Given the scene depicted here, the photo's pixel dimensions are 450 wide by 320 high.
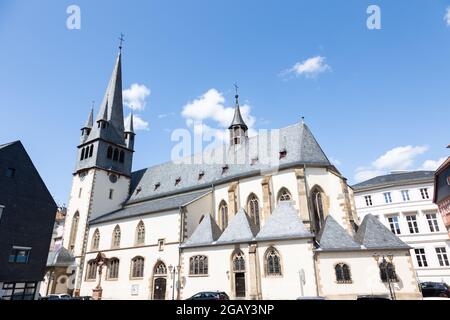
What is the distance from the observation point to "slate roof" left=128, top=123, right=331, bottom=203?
2591 cm

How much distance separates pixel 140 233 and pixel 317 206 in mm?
17350

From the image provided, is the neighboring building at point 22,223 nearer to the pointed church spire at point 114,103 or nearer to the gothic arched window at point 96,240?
the gothic arched window at point 96,240

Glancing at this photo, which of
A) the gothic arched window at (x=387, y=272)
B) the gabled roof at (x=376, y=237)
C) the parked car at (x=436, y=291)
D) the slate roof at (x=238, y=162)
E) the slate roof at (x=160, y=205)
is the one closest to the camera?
the gothic arched window at (x=387, y=272)

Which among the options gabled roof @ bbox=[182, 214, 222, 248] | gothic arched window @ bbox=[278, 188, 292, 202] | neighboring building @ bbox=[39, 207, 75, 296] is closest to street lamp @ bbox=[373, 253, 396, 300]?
gothic arched window @ bbox=[278, 188, 292, 202]

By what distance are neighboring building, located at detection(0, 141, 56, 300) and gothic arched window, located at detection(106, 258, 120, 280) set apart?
23.7 feet

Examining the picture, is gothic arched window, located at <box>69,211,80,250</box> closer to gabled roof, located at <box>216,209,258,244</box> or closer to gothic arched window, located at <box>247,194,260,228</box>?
gabled roof, located at <box>216,209,258,244</box>

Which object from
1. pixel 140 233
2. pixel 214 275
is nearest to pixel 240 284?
pixel 214 275

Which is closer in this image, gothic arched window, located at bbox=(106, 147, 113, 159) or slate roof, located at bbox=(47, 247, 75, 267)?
slate roof, located at bbox=(47, 247, 75, 267)

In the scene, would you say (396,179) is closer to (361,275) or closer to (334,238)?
(334,238)

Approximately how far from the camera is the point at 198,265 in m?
22.5

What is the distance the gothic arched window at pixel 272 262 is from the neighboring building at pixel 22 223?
17276 mm

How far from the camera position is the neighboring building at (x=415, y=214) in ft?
97.6

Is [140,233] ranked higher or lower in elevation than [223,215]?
lower

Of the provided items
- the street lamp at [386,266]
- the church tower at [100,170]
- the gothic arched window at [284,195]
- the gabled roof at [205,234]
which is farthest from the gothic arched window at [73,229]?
the street lamp at [386,266]
